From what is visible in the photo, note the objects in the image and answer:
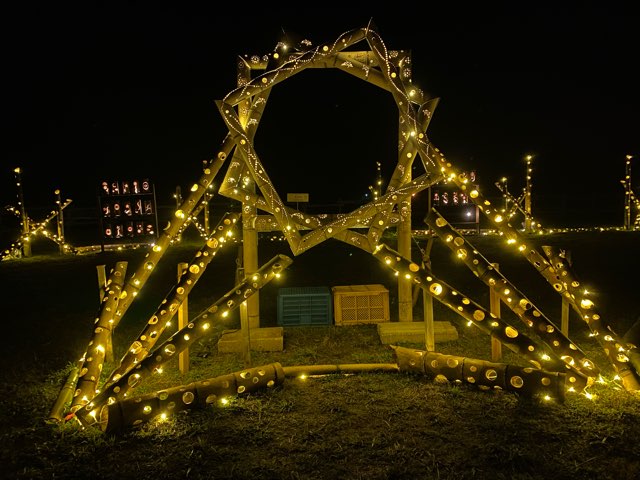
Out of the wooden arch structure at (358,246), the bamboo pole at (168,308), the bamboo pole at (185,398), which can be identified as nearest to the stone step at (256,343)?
the wooden arch structure at (358,246)

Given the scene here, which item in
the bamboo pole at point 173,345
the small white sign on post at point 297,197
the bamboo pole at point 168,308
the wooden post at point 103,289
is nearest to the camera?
the bamboo pole at point 173,345

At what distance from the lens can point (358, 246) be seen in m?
5.38

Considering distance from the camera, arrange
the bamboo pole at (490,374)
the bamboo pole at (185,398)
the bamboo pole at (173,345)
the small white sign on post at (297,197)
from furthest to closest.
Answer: the small white sign on post at (297,197) → the bamboo pole at (490,374) → the bamboo pole at (173,345) → the bamboo pole at (185,398)

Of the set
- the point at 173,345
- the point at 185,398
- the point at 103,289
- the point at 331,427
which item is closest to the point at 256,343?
the point at 173,345

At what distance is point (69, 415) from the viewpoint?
4273 mm

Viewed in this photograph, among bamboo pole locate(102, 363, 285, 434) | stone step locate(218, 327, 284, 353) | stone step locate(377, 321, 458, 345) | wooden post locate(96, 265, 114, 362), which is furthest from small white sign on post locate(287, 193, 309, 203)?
bamboo pole locate(102, 363, 285, 434)

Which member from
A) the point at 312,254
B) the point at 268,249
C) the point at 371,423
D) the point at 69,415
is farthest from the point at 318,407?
the point at 268,249

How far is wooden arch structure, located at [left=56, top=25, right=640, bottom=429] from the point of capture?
14.9 feet

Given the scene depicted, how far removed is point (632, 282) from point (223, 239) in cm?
860

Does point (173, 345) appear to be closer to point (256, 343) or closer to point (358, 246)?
point (256, 343)

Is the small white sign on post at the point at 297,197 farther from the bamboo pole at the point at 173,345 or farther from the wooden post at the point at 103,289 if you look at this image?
the wooden post at the point at 103,289

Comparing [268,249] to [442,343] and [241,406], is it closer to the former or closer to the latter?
[442,343]

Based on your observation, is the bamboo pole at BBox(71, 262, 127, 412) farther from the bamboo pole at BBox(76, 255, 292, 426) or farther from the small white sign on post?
the small white sign on post

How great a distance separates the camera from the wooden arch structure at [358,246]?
4.53 metres
